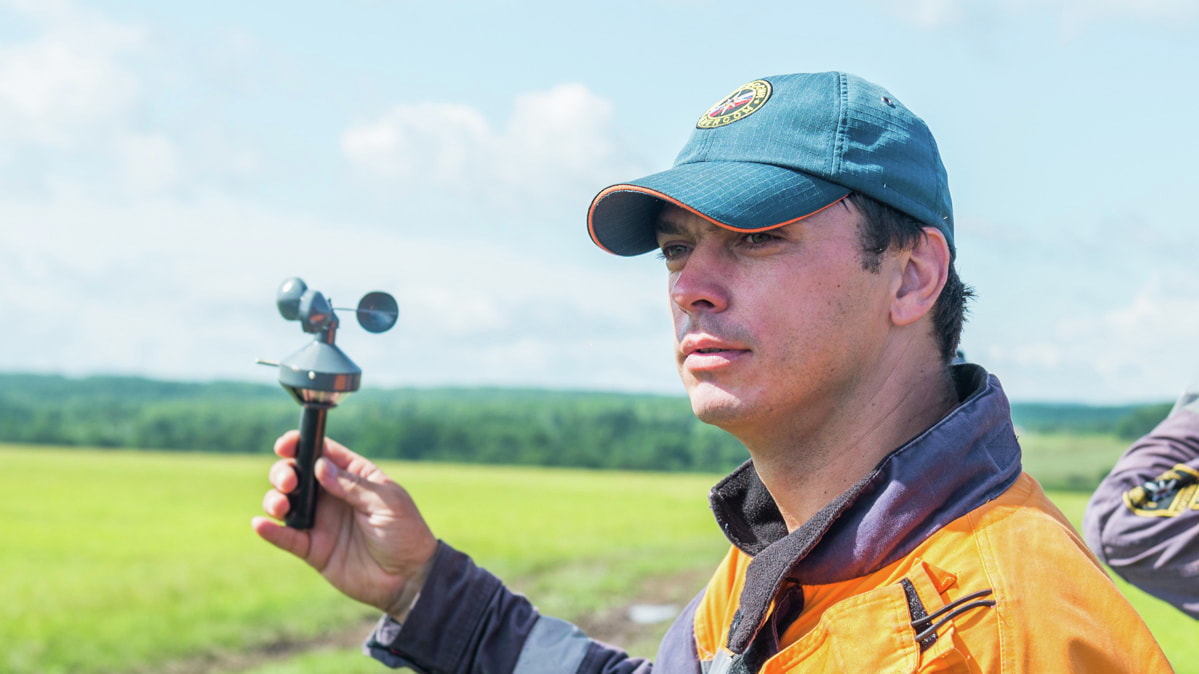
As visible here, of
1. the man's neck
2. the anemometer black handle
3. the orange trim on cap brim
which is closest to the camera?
the orange trim on cap brim

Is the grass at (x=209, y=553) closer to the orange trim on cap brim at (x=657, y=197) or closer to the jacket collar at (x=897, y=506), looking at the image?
the orange trim on cap brim at (x=657, y=197)

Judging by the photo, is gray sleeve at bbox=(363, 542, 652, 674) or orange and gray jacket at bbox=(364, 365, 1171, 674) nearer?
orange and gray jacket at bbox=(364, 365, 1171, 674)

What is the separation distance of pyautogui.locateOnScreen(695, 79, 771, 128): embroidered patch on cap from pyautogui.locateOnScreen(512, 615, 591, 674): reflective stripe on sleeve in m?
1.31

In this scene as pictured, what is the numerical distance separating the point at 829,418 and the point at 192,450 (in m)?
45.2

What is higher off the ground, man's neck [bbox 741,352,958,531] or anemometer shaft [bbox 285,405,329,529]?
man's neck [bbox 741,352,958,531]

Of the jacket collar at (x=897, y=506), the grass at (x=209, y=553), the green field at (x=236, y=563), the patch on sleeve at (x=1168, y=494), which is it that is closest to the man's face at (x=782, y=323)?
the jacket collar at (x=897, y=506)

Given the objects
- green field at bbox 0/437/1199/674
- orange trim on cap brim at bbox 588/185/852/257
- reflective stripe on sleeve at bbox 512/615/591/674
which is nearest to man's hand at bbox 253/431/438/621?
reflective stripe on sleeve at bbox 512/615/591/674

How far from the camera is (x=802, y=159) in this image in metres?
1.89

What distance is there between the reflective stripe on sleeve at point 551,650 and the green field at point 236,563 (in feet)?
23.3

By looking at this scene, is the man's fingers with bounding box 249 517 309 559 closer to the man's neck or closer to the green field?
the man's neck

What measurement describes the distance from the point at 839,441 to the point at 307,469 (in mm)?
1359

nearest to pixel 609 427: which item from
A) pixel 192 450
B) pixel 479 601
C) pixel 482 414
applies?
pixel 482 414

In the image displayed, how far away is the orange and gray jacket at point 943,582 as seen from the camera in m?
1.48

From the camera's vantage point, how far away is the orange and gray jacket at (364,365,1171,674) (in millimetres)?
1483
